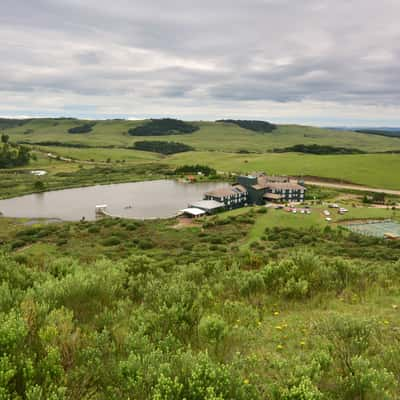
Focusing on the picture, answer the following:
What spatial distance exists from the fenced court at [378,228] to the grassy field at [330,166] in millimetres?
40852

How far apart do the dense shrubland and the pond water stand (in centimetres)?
4371

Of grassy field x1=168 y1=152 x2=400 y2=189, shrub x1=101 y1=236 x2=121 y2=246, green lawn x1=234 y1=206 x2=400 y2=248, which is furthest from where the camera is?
grassy field x1=168 y1=152 x2=400 y2=189

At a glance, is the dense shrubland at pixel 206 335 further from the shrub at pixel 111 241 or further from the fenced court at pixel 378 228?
the fenced court at pixel 378 228

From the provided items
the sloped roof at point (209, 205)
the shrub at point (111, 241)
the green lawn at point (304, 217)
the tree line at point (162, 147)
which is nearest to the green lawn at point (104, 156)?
Answer: the tree line at point (162, 147)

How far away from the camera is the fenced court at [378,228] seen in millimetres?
39491

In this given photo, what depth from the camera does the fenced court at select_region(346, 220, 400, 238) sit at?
39491mm

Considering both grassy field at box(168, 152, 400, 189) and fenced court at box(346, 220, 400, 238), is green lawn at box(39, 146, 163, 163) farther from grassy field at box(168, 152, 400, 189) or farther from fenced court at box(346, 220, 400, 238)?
fenced court at box(346, 220, 400, 238)

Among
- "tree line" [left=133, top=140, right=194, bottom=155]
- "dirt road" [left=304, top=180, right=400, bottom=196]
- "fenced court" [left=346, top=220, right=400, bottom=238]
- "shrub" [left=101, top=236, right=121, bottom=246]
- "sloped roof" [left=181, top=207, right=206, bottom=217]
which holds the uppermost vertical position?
"tree line" [left=133, top=140, right=194, bottom=155]

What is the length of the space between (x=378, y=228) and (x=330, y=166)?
62737 millimetres

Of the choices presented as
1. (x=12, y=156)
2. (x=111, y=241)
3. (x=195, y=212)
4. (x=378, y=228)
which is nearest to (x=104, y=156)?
(x=12, y=156)

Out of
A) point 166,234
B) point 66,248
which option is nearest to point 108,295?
point 66,248

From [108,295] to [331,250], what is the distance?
27727mm

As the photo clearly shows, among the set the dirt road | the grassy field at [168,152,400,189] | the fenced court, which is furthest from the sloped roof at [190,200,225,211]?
the grassy field at [168,152,400,189]

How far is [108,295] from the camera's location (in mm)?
9172
